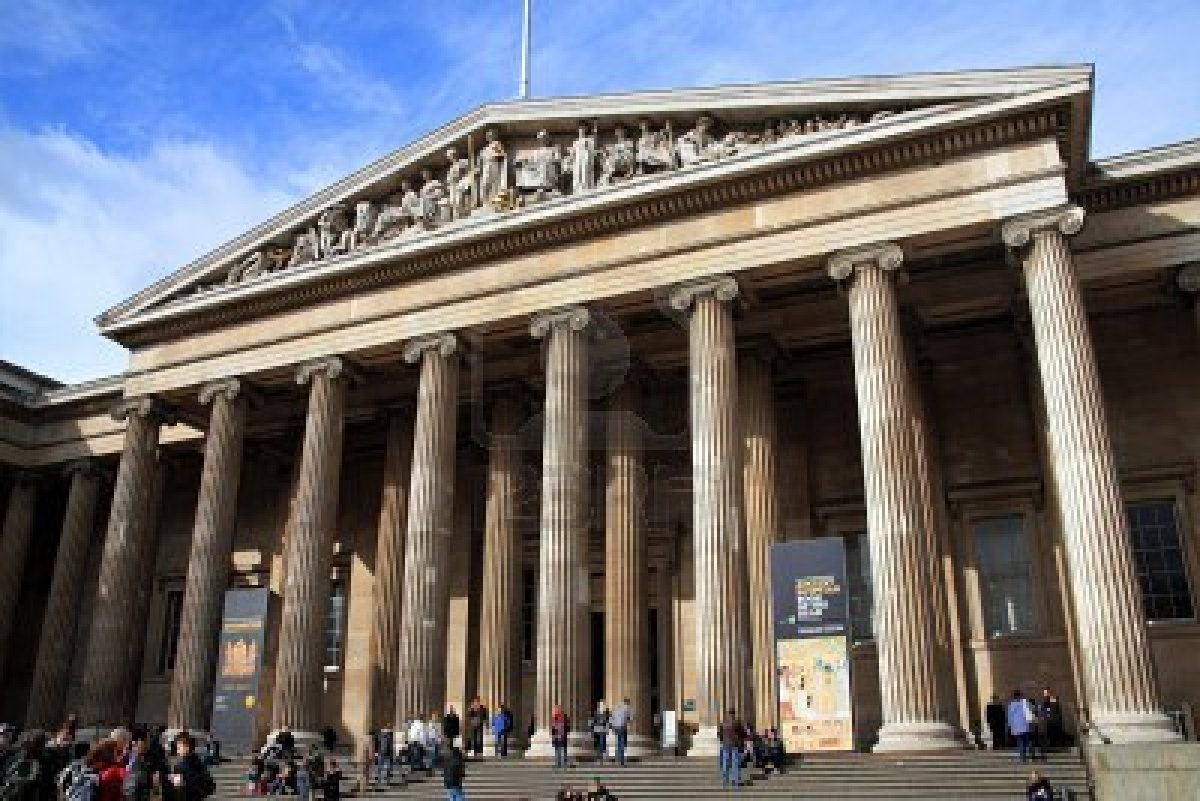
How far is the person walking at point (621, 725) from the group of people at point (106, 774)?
9.50 m

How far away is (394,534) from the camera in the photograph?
27734 millimetres

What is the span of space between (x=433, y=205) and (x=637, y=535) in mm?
9346

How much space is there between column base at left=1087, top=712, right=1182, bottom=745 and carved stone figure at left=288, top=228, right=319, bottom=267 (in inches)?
807

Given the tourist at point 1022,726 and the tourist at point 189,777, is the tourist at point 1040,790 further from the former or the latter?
the tourist at point 189,777

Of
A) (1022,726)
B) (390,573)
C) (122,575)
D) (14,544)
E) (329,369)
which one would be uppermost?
(329,369)

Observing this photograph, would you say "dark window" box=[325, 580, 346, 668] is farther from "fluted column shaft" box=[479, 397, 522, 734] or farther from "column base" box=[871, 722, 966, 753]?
"column base" box=[871, 722, 966, 753]

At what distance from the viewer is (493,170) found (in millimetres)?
26141

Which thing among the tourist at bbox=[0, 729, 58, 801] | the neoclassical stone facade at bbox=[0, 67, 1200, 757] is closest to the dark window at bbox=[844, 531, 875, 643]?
the neoclassical stone facade at bbox=[0, 67, 1200, 757]

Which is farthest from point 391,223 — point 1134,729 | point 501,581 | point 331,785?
point 1134,729

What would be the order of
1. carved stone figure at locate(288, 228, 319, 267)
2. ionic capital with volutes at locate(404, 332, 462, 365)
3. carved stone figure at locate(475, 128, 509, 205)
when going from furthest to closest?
carved stone figure at locate(288, 228, 319, 267)
carved stone figure at locate(475, 128, 509, 205)
ionic capital with volutes at locate(404, 332, 462, 365)

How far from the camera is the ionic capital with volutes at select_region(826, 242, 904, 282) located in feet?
70.5

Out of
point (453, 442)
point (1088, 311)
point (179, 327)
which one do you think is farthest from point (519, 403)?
point (1088, 311)

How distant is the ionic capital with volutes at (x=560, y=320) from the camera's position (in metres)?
24.2

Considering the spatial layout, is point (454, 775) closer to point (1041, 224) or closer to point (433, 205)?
point (1041, 224)
